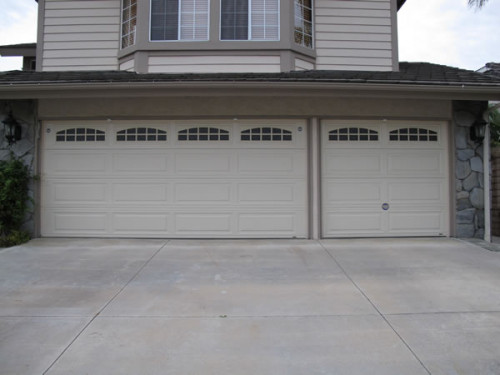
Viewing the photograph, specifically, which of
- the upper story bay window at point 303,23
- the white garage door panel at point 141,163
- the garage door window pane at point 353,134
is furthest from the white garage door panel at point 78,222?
the upper story bay window at point 303,23

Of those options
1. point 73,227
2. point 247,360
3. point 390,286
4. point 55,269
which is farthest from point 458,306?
point 73,227

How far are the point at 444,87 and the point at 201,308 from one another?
5447 millimetres

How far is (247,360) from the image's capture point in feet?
8.45

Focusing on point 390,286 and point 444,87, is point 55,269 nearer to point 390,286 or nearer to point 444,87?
point 390,286

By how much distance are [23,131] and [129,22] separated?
3.24 metres

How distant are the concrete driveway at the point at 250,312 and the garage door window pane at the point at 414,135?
2360 mm

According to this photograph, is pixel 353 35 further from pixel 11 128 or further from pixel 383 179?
pixel 11 128

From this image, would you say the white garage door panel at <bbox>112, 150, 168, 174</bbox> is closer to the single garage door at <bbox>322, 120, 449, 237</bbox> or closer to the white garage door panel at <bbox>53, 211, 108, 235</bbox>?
the white garage door panel at <bbox>53, 211, 108, 235</bbox>

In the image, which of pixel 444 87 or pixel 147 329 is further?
pixel 444 87

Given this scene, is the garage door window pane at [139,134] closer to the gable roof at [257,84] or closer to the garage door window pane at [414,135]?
the gable roof at [257,84]

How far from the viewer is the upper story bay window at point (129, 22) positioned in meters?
7.70

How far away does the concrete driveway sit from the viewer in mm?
2559

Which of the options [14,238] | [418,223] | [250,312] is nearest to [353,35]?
[418,223]

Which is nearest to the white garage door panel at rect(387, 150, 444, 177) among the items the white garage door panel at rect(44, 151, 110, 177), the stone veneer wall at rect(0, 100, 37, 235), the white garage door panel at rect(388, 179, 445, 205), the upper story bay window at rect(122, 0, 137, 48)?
the white garage door panel at rect(388, 179, 445, 205)
